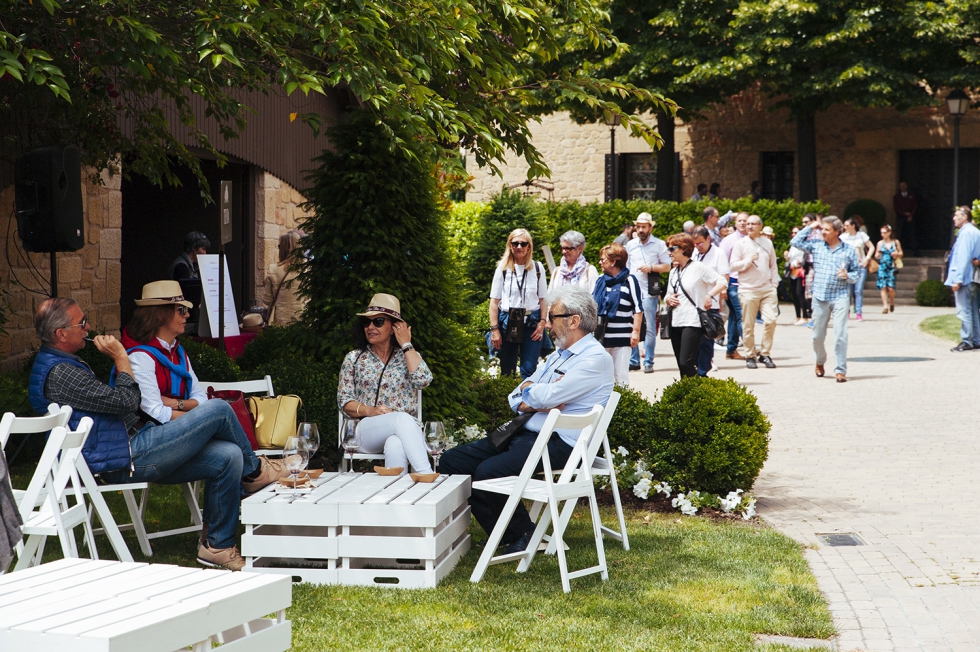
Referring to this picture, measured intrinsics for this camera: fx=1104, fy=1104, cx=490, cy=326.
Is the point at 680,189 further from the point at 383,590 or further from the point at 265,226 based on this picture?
the point at 383,590

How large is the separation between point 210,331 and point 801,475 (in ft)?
19.7

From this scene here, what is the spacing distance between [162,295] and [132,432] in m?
0.80

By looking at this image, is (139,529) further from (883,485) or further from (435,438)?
(883,485)

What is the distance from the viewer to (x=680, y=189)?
101 feet

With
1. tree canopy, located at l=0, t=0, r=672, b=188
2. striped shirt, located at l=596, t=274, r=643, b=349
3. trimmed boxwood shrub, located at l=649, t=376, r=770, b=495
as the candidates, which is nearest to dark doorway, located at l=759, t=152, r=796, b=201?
striped shirt, located at l=596, t=274, r=643, b=349

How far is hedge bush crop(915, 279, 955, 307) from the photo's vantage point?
23.6m

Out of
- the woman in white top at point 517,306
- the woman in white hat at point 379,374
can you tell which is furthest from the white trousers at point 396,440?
the woman in white top at point 517,306

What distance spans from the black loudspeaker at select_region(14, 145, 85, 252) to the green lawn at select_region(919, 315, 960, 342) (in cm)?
1342

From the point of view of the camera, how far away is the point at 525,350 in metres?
10.5

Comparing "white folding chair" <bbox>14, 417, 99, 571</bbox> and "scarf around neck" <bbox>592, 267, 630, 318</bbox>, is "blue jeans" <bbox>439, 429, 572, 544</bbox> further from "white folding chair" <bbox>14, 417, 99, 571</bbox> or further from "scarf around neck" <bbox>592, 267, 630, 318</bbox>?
"scarf around neck" <bbox>592, 267, 630, 318</bbox>

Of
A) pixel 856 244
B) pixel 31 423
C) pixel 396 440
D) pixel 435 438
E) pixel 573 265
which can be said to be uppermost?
pixel 856 244

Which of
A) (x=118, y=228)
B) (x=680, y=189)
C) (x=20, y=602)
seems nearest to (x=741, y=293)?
(x=118, y=228)

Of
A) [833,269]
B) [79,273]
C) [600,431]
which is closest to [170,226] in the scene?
[79,273]

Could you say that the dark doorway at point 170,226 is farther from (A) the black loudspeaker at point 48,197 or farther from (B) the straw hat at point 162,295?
(B) the straw hat at point 162,295
